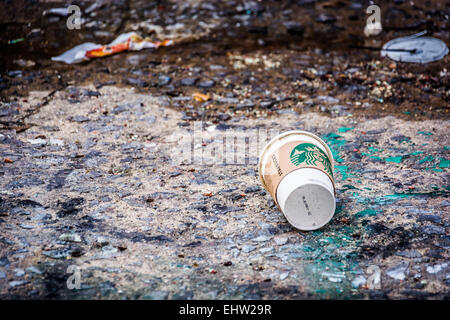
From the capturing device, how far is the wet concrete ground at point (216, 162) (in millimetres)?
2346

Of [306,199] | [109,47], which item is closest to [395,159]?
[306,199]

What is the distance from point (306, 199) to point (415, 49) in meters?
3.99

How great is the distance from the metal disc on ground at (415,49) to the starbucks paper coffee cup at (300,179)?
3.33 m

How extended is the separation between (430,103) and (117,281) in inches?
159

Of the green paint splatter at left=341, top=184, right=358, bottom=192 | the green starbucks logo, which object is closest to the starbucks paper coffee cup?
the green starbucks logo

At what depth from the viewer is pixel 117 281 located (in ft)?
7.45

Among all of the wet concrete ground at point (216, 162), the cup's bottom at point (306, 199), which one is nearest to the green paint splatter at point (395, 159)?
the wet concrete ground at point (216, 162)

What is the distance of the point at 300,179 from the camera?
254cm

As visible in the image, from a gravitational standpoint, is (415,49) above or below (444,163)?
above

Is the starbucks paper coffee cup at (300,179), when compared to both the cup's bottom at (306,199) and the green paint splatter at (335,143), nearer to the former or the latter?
the cup's bottom at (306,199)

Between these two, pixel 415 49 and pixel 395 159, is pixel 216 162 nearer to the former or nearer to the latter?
pixel 395 159

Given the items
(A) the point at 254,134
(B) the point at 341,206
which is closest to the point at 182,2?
(A) the point at 254,134
